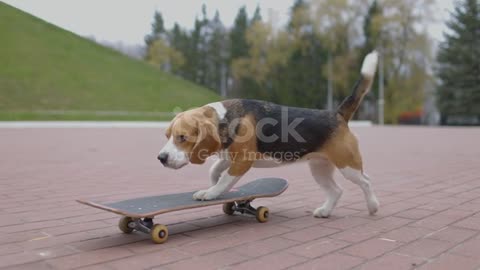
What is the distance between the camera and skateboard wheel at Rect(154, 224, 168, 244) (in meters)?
3.09

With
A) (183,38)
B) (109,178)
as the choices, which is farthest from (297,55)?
(109,178)

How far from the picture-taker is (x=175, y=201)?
3.51 metres

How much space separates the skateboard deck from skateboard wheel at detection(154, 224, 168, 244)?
89 millimetres

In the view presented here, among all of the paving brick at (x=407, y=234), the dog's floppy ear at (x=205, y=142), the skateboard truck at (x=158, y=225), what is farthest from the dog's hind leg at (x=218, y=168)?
the paving brick at (x=407, y=234)

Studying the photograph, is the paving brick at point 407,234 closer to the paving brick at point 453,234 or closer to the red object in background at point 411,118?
the paving brick at point 453,234

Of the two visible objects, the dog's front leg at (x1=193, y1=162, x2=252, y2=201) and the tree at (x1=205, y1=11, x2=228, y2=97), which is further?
the tree at (x1=205, y1=11, x2=228, y2=97)

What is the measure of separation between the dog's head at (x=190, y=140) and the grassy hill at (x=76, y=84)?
24.6 meters

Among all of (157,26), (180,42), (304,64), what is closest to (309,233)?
(157,26)

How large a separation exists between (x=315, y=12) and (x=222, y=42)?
17520 mm

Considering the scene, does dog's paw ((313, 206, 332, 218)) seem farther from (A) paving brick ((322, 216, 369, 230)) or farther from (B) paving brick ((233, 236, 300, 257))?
(B) paving brick ((233, 236, 300, 257))

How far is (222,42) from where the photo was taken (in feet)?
189

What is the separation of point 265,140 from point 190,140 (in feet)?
2.23

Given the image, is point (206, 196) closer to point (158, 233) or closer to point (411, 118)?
point (158, 233)

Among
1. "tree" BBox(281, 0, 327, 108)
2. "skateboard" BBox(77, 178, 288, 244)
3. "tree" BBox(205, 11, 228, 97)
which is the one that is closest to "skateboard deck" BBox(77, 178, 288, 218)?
"skateboard" BBox(77, 178, 288, 244)
